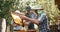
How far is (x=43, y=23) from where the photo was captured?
1493mm

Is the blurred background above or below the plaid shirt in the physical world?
above

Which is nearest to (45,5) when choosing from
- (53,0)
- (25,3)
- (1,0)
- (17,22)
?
(53,0)

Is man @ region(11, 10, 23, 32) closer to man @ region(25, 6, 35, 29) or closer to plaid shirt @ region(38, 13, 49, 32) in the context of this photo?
man @ region(25, 6, 35, 29)

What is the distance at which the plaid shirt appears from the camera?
1483 mm

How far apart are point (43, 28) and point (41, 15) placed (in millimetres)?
128

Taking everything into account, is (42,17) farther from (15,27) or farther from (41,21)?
(15,27)

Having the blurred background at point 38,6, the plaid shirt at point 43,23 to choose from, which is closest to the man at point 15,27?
the blurred background at point 38,6

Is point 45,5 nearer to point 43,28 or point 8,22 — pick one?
point 43,28

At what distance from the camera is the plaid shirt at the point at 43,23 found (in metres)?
1.48

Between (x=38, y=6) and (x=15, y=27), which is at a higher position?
(x=38, y=6)

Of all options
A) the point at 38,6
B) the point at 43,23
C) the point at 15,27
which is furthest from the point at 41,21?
the point at 15,27

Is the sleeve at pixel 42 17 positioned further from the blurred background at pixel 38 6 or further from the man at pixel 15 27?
the man at pixel 15 27

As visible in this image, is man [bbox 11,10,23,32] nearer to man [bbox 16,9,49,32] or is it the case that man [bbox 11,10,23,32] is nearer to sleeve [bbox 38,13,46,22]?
man [bbox 16,9,49,32]

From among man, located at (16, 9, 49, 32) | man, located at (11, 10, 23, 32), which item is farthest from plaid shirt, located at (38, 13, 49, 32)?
man, located at (11, 10, 23, 32)
